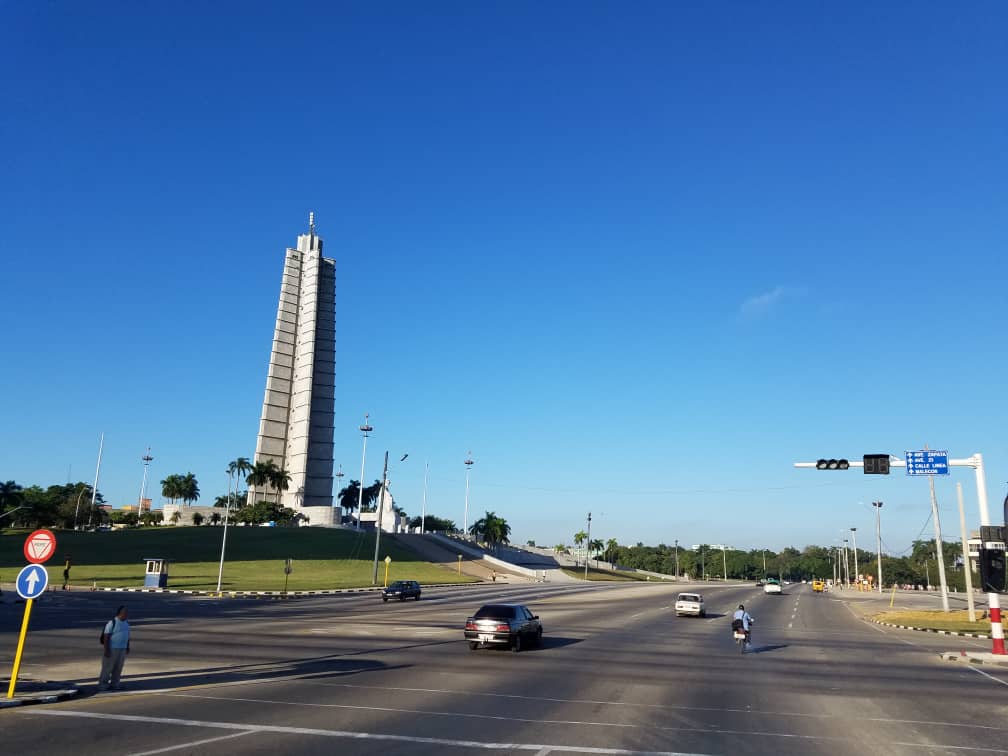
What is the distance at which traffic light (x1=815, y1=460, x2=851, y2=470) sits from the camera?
30.0 meters

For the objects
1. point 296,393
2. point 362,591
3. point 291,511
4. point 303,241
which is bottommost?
point 362,591

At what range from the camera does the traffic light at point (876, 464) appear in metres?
30.0

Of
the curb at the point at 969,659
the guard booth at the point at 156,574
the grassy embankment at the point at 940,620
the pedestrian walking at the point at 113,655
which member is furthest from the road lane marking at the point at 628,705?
the guard booth at the point at 156,574

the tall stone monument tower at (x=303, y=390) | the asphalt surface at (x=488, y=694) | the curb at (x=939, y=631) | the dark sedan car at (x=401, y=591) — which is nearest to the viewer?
the asphalt surface at (x=488, y=694)

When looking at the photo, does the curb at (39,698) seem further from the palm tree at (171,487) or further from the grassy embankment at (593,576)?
the palm tree at (171,487)

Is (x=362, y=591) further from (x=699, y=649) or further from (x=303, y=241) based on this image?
(x=303, y=241)

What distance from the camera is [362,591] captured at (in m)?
62.2

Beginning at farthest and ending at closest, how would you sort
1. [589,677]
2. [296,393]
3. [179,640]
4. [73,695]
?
[296,393]
[179,640]
[589,677]
[73,695]

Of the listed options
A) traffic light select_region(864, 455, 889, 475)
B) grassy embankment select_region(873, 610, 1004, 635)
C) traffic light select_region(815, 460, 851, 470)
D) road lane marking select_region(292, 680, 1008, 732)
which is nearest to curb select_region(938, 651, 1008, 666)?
traffic light select_region(864, 455, 889, 475)

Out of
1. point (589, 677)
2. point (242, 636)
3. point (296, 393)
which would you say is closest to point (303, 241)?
point (296, 393)

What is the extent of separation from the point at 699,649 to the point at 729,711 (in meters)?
13.0

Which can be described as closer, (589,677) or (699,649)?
(589,677)

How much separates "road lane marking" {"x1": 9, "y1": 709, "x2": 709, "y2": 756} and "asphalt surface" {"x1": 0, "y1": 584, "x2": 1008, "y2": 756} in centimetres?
5

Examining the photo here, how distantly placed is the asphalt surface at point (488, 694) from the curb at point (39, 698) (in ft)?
0.89
